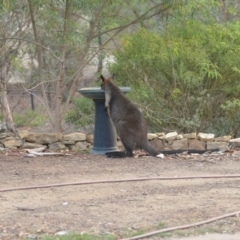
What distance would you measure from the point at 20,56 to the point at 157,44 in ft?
16.4

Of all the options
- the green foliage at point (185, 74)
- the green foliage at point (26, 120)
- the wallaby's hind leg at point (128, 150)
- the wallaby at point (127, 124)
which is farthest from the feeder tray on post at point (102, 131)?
the green foliage at point (26, 120)

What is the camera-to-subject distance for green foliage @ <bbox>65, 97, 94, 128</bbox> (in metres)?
15.7

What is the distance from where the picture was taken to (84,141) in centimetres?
1361

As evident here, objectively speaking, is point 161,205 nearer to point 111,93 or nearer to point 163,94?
point 111,93

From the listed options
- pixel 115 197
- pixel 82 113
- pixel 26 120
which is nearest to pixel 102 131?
pixel 82 113

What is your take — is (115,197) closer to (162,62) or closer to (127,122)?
(127,122)

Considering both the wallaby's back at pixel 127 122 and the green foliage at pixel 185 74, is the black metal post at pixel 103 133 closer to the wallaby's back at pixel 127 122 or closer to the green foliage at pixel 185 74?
the wallaby's back at pixel 127 122

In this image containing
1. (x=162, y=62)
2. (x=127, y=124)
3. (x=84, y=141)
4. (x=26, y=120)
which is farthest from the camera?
(x=26, y=120)

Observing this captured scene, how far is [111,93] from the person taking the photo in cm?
1262

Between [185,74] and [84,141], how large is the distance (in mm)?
2507

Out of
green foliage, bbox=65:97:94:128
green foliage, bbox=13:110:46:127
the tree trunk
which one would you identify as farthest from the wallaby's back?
green foliage, bbox=13:110:46:127

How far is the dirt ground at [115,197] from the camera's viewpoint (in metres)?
7.58

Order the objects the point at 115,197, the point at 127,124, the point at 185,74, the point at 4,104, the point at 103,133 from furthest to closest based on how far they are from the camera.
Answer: the point at 4,104, the point at 185,74, the point at 103,133, the point at 127,124, the point at 115,197

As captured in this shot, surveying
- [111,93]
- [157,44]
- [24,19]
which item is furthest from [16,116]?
[111,93]
